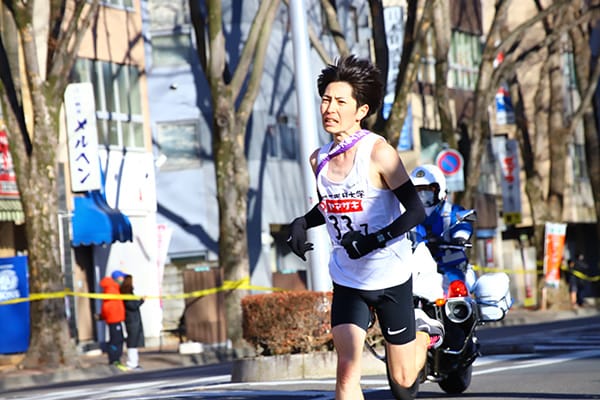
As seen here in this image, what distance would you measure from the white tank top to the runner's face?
0.39 feet

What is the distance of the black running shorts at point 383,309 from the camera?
718cm

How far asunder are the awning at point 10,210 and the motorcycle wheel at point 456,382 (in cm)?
1951

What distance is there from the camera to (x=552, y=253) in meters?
41.2

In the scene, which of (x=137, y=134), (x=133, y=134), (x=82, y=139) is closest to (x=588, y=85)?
(x=137, y=134)

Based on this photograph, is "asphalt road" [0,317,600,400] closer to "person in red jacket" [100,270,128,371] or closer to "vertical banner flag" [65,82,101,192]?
"person in red jacket" [100,270,128,371]

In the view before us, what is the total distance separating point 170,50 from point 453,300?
30.9 meters

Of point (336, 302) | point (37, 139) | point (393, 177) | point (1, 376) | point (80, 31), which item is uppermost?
point (80, 31)

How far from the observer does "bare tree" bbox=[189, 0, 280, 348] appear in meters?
25.7

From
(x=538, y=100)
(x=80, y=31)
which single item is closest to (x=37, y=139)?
(x=80, y=31)

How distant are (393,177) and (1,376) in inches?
662

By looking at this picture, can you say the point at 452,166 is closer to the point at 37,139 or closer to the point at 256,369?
the point at 37,139

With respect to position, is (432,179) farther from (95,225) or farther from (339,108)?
(95,225)

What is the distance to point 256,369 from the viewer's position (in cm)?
1437

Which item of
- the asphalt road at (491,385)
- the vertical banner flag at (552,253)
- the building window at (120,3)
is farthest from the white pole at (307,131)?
the vertical banner flag at (552,253)
